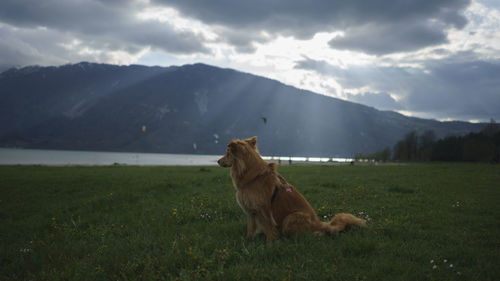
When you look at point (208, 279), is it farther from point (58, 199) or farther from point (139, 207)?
point (58, 199)

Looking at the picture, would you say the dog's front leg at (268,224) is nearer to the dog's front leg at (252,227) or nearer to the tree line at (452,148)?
the dog's front leg at (252,227)

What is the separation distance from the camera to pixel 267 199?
5844 millimetres

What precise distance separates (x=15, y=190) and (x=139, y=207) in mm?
10579

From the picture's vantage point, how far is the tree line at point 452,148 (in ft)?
271

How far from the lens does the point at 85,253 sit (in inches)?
251

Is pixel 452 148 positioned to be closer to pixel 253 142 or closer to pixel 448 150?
pixel 448 150

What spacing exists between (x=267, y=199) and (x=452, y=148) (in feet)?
387

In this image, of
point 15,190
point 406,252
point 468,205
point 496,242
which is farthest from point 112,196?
point 468,205

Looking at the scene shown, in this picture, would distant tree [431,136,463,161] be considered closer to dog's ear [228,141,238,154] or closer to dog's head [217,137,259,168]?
dog's head [217,137,259,168]

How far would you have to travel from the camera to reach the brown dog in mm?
5832

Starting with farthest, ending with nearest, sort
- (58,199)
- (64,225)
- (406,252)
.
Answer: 1. (58,199)
2. (64,225)
3. (406,252)

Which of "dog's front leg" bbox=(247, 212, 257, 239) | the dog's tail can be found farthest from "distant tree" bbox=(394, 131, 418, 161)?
"dog's front leg" bbox=(247, 212, 257, 239)

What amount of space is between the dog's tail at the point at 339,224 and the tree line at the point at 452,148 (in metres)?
90.0

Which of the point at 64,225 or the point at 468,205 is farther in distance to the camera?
the point at 468,205
